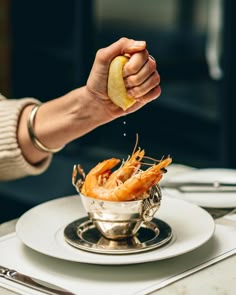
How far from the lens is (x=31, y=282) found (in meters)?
0.96

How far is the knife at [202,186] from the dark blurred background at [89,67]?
1563 mm

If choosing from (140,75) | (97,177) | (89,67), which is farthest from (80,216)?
(89,67)

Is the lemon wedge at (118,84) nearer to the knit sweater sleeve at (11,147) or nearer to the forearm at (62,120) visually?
the forearm at (62,120)

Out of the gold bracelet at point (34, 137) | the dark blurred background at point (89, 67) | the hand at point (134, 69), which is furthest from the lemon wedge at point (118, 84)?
the dark blurred background at point (89, 67)

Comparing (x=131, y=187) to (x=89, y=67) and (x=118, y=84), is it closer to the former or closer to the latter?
(x=118, y=84)

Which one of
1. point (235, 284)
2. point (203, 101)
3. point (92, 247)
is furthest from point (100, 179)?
point (203, 101)

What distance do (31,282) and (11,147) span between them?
572 millimetres

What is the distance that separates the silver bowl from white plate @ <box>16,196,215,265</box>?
0.05 meters

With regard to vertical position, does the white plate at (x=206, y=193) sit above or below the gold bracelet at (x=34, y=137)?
below

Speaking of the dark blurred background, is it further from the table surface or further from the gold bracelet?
the table surface

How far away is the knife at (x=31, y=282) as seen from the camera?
36.4 inches

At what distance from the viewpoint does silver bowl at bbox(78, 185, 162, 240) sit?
1051 mm

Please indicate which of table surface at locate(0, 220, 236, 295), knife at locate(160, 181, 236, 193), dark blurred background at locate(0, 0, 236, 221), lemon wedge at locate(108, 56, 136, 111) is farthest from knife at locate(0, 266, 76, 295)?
dark blurred background at locate(0, 0, 236, 221)

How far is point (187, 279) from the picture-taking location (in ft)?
3.23
